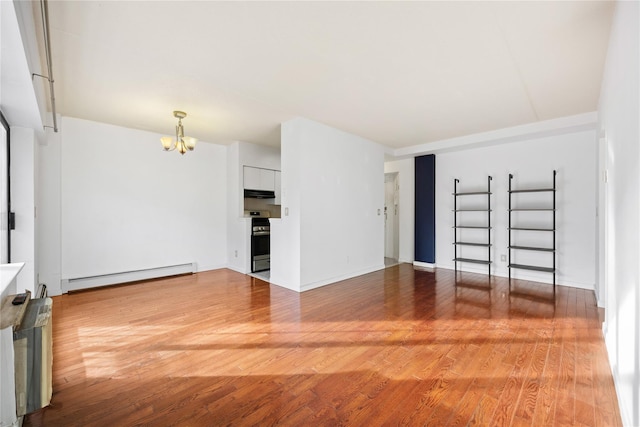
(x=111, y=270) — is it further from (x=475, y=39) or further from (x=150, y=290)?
(x=475, y=39)

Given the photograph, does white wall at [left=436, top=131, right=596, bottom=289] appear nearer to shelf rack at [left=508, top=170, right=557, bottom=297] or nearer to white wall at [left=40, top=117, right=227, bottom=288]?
shelf rack at [left=508, top=170, right=557, bottom=297]

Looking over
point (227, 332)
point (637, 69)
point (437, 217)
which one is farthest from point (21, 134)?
point (437, 217)

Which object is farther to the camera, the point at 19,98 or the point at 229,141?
the point at 229,141

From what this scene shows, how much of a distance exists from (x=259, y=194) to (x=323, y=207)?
6.61 ft

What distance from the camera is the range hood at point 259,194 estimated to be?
19.4ft

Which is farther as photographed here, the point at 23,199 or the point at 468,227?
the point at 468,227

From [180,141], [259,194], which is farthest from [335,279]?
[180,141]

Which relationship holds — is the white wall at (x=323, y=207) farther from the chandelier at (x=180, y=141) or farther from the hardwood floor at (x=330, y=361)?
the chandelier at (x=180, y=141)

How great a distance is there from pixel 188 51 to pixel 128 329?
2.74m

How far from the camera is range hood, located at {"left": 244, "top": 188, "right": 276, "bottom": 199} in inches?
233

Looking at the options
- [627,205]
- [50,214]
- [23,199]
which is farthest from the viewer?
[50,214]

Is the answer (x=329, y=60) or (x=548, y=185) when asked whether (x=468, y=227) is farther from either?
(x=329, y=60)

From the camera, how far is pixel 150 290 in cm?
432

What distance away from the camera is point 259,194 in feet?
19.9
